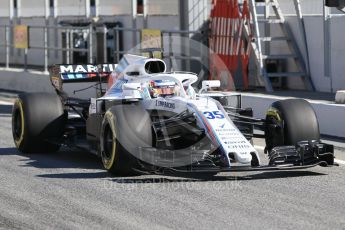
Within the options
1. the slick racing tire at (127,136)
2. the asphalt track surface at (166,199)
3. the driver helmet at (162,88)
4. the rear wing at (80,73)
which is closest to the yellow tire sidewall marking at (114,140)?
the slick racing tire at (127,136)

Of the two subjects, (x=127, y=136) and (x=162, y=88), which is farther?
(x=162, y=88)

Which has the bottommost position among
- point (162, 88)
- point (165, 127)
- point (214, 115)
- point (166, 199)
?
point (166, 199)

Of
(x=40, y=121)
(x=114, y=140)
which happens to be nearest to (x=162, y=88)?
(x=114, y=140)

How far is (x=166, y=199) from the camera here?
9.18 metres

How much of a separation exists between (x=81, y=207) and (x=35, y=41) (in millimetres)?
24420

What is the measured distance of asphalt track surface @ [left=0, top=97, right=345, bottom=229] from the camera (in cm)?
811

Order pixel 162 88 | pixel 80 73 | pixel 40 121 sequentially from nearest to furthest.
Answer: pixel 162 88 → pixel 40 121 → pixel 80 73

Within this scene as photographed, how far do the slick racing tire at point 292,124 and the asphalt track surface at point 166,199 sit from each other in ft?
1.29

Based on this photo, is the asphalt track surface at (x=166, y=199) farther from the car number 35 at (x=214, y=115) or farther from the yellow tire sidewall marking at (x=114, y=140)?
the car number 35 at (x=214, y=115)

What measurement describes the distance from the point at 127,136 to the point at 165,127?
2.04 ft

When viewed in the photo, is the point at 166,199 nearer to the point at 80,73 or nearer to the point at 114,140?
the point at 114,140

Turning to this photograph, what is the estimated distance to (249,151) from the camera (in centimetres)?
989

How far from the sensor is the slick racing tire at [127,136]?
10.1m

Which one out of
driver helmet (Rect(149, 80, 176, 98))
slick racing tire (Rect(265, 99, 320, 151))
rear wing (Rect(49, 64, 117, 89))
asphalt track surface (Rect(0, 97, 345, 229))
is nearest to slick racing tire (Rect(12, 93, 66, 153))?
asphalt track surface (Rect(0, 97, 345, 229))
